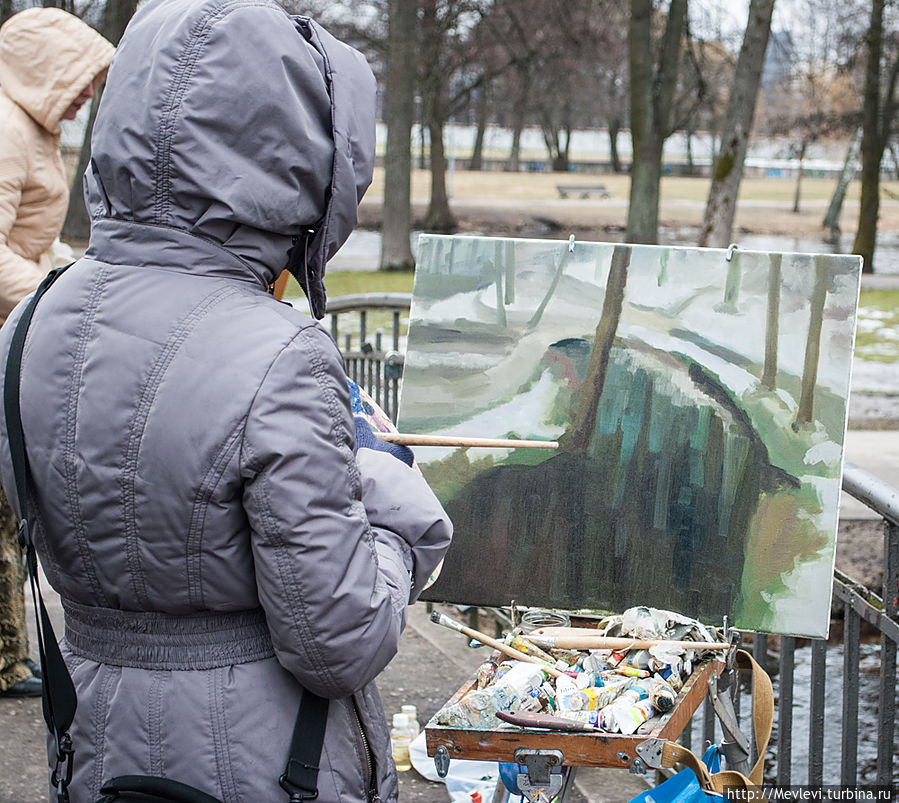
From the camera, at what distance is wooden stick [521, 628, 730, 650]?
7.44ft

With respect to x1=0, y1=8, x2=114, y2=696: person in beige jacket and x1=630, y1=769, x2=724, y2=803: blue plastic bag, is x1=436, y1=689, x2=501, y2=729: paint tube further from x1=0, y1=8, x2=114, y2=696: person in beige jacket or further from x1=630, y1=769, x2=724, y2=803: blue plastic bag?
x1=0, y1=8, x2=114, y2=696: person in beige jacket

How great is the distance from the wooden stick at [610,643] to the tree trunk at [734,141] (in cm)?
1198

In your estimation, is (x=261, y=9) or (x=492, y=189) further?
(x=492, y=189)

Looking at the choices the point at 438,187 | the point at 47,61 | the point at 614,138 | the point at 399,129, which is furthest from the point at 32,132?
the point at 614,138

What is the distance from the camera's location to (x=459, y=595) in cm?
295

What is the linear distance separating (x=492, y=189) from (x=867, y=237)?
2132 centimetres

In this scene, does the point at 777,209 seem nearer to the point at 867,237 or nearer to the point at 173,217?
the point at 867,237

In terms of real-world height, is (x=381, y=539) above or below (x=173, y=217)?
below

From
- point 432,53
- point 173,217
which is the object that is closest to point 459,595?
point 173,217

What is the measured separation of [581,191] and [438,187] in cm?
1516

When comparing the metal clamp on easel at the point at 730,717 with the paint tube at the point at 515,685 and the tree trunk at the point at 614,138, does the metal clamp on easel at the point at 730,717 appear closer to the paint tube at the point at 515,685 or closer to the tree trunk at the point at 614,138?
the paint tube at the point at 515,685

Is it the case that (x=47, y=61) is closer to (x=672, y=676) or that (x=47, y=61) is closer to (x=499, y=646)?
(x=499, y=646)

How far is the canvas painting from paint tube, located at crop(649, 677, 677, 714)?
26.9 inches

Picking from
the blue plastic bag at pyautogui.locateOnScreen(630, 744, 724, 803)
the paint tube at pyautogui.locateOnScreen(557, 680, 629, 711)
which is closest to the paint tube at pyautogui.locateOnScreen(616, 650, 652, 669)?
the paint tube at pyautogui.locateOnScreen(557, 680, 629, 711)
